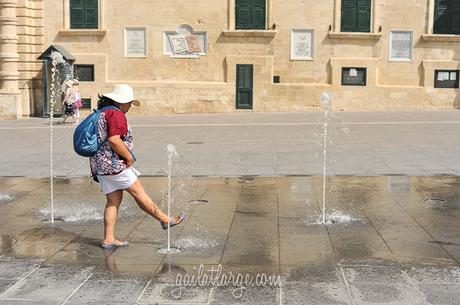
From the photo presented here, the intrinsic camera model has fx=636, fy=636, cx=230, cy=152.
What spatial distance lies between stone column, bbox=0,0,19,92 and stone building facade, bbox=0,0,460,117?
48 cm

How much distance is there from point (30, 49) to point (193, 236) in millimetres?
20975

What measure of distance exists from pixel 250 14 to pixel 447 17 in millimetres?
7948

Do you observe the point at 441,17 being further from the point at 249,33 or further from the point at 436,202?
the point at 436,202

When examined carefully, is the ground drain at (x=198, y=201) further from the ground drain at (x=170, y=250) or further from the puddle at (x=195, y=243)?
the ground drain at (x=170, y=250)

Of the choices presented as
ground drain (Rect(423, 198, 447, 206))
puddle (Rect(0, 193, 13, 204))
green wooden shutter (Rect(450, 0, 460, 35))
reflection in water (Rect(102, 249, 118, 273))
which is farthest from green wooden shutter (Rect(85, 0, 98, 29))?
reflection in water (Rect(102, 249, 118, 273))

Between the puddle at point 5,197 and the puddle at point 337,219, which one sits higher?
the puddle at point 337,219

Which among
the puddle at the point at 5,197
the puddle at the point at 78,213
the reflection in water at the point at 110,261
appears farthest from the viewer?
the puddle at the point at 5,197

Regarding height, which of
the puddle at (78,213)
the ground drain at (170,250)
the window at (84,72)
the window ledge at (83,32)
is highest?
→ the window ledge at (83,32)

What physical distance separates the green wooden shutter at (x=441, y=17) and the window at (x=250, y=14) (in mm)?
6974

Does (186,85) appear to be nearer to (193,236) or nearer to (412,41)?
(412,41)

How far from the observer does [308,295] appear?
4.77 m

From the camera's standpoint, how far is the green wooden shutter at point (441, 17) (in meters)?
25.6

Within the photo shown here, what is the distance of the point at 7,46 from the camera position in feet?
81.4

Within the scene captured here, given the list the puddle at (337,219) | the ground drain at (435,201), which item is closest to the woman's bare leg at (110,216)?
the puddle at (337,219)
